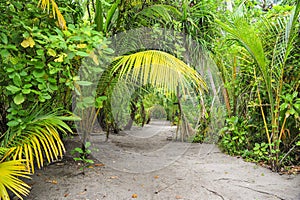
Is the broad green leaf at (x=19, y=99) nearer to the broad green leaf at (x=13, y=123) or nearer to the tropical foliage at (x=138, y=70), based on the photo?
the tropical foliage at (x=138, y=70)

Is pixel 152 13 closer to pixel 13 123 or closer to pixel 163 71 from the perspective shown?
pixel 163 71

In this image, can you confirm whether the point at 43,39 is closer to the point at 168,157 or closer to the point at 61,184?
the point at 61,184

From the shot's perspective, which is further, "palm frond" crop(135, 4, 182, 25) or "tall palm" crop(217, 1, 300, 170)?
"palm frond" crop(135, 4, 182, 25)

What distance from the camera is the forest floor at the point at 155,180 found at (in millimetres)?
2115

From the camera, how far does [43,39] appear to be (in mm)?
1916

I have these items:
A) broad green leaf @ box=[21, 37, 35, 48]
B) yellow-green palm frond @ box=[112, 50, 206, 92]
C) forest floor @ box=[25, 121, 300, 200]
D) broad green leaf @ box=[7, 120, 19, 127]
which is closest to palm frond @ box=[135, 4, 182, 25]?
yellow-green palm frond @ box=[112, 50, 206, 92]

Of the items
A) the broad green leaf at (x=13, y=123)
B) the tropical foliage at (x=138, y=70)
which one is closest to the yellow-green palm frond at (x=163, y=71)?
the tropical foliage at (x=138, y=70)

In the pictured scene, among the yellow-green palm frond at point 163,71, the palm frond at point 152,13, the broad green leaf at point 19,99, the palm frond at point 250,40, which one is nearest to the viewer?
the broad green leaf at point 19,99

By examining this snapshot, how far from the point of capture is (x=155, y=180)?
2.48 meters

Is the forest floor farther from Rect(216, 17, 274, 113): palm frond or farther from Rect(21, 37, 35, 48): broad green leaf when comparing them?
Rect(21, 37, 35, 48): broad green leaf

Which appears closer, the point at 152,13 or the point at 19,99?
the point at 19,99

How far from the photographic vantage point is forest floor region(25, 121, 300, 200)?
2115 millimetres

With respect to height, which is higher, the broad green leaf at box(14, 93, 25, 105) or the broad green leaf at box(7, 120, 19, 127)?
the broad green leaf at box(14, 93, 25, 105)

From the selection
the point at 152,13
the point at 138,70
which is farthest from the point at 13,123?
the point at 152,13
